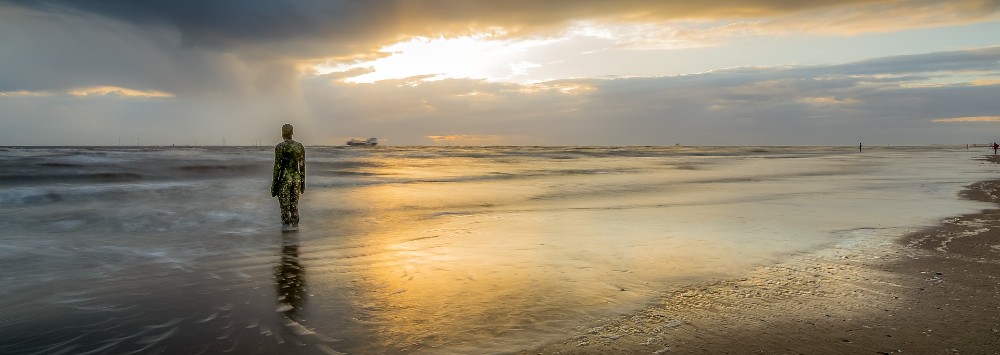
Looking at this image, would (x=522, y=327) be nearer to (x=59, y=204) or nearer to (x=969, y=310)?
(x=969, y=310)

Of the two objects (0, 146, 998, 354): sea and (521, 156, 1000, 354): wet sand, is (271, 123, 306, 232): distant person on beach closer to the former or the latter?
(0, 146, 998, 354): sea

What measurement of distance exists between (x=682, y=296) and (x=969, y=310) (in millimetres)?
2493

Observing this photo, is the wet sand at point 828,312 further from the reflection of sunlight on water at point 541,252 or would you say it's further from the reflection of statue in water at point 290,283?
the reflection of statue in water at point 290,283

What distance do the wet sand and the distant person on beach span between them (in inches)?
327

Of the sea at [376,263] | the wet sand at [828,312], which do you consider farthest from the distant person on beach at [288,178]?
the wet sand at [828,312]

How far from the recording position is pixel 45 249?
9406mm

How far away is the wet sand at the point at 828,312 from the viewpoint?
172 inches

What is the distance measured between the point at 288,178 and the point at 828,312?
32.6ft

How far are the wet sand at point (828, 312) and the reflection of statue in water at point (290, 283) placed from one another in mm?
2699

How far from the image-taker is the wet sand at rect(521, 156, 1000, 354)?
436cm

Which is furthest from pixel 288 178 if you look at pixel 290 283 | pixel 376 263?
pixel 290 283

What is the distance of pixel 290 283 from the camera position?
6.75m

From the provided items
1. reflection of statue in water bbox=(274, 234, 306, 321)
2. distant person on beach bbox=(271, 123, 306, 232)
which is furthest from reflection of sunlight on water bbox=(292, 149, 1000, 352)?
distant person on beach bbox=(271, 123, 306, 232)

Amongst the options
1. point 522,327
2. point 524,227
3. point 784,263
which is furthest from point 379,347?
point 524,227
